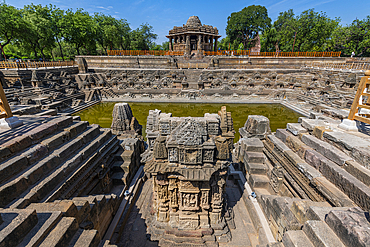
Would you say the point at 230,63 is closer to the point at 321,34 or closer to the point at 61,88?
the point at 321,34

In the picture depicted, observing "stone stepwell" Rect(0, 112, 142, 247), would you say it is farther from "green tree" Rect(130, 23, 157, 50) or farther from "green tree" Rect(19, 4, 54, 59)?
"green tree" Rect(130, 23, 157, 50)

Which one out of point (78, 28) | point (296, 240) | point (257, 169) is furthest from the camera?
point (78, 28)

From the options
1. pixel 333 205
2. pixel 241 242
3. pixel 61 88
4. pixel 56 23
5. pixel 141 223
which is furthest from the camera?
pixel 56 23

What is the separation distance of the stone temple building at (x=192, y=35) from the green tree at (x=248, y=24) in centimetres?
1140

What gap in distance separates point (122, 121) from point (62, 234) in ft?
21.8

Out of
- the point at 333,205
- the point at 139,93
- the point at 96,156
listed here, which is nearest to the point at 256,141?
the point at 333,205

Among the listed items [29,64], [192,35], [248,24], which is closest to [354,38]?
[248,24]

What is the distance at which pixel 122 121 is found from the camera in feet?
29.9

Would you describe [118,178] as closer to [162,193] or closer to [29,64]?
[162,193]

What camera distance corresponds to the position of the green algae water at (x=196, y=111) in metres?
15.8

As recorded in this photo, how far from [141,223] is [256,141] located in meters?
5.95

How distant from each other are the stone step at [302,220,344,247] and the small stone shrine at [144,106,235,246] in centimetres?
210

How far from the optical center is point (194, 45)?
43156mm

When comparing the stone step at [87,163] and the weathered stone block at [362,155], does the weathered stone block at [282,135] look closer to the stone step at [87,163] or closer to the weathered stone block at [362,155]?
the weathered stone block at [362,155]
